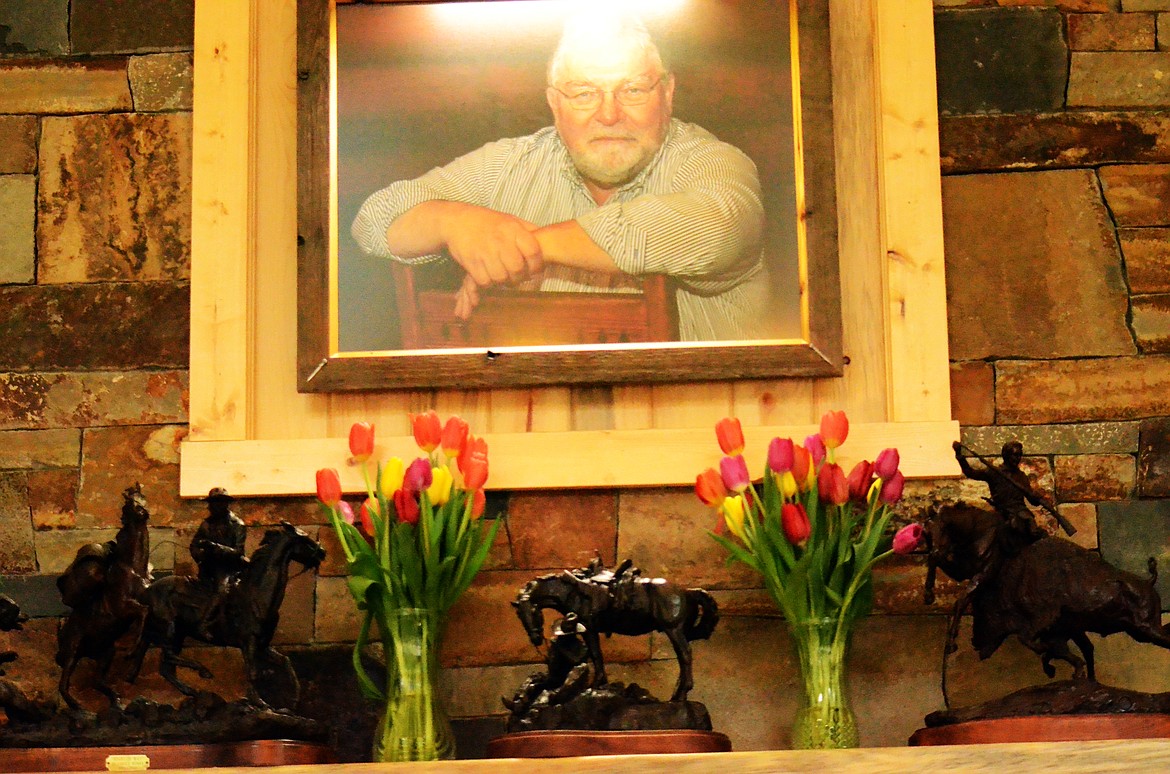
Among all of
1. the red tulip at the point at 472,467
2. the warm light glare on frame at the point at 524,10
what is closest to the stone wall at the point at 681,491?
the red tulip at the point at 472,467

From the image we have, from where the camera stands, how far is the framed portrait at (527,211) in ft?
7.91

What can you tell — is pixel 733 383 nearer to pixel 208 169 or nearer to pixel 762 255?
pixel 762 255

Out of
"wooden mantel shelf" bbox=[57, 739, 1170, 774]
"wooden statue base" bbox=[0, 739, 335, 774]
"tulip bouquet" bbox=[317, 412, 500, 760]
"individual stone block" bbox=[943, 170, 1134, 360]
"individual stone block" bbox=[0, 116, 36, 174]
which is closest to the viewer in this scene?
"wooden mantel shelf" bbox=[57, 739, 1170, 774]

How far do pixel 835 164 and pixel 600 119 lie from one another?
0.38 metres

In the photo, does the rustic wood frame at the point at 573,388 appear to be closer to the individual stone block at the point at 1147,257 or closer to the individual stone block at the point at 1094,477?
the individual stone block at the point at 1094,477

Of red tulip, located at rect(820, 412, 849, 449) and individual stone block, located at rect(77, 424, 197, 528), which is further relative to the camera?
individual stone block, located at rect(77, 424, 197, 528)

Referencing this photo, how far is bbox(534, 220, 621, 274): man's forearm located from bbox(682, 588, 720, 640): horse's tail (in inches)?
22.4

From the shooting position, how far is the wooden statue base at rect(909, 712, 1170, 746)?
→ 1.95m

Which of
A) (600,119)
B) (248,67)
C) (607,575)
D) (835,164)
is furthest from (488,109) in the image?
(607,575)

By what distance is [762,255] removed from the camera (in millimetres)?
2439

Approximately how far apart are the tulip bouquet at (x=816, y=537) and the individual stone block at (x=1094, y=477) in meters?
0.34

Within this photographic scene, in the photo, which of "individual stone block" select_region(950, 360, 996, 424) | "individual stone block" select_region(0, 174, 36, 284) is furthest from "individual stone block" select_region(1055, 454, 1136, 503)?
"individual stone block" select_region(0, 174, 36, 284)

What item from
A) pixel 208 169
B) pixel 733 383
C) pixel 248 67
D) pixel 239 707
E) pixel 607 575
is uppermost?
pixel 248 67

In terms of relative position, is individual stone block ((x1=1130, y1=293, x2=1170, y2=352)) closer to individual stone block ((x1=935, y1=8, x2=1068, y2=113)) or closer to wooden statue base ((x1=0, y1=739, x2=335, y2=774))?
individual stone block ((x1=935, y1=8, x2=1068, y2=113))
